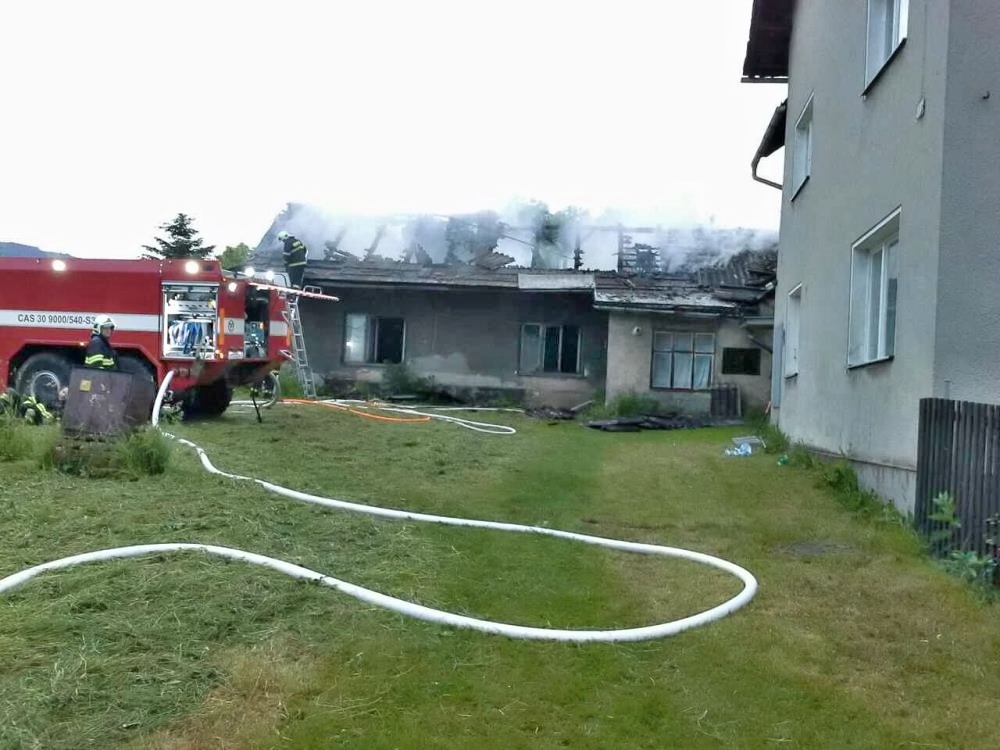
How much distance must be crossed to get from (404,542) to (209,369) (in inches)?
280

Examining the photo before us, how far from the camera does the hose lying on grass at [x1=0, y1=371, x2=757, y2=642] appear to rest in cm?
389

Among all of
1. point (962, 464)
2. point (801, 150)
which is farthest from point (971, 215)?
point (801, 150)

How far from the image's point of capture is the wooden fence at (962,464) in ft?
16.0

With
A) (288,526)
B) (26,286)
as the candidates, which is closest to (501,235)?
(26,286)

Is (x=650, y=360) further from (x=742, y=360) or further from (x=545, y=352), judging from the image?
(x=545, y=352)

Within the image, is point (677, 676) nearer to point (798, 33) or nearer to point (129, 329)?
point (129, 329)

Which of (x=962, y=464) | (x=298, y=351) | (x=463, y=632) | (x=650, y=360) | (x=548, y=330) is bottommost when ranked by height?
(x=463, y=632)

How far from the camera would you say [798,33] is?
39.1ft

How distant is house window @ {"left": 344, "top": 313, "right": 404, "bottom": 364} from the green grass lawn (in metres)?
12.9


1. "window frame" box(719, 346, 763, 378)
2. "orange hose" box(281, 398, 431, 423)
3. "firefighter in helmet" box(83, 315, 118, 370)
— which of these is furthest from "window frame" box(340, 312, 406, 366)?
"firefighter in helmet" box(83, 315, 118, 370)

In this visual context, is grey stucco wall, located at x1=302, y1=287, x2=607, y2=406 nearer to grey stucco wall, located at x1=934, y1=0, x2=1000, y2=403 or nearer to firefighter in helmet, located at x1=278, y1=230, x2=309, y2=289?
firefighter in helmet, located at x1=278, y1=230, x2=309, y2=289

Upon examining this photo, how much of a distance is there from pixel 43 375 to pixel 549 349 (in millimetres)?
10749

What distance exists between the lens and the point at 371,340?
2005 centimetres

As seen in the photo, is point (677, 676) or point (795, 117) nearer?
point (677, 676)
